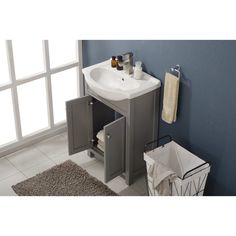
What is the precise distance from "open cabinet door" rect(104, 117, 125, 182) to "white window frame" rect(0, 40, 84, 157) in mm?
1067

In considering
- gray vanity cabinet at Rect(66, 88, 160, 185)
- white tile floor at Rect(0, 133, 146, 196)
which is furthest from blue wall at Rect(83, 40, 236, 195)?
white tile floor at Rect(0, 133, 146, 196)

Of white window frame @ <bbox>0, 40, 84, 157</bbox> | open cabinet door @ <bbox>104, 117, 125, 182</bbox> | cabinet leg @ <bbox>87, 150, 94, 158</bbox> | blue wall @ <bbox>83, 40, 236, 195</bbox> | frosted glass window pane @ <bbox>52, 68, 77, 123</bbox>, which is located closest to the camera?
blue wall @ <bbox>83, 40, 236, 195</bbox>

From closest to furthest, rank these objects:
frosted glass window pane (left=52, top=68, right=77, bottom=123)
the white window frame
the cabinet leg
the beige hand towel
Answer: the beige hand towel → the white window frame → the cabinet leg → frosted glass window pane (left=52, top=68, right=77, bottom=123)

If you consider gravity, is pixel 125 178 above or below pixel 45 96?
below

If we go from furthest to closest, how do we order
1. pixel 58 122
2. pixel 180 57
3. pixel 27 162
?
pixel 58 122
pixel 27 162
pixel 180 57

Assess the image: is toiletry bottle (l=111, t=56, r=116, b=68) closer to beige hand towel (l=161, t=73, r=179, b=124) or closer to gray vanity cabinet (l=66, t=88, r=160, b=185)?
gray vanity cabinet (l=66, t=88, r=160, b=185)

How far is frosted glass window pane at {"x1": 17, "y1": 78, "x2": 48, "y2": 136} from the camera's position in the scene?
156 inches

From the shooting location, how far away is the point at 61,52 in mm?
4086

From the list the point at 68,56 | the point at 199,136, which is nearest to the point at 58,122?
the point at 68,56

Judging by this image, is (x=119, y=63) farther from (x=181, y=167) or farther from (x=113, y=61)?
(x=181, y=167)
